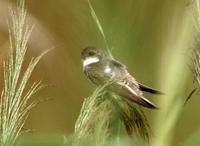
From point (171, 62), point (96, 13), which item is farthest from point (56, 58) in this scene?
point (171, 62)

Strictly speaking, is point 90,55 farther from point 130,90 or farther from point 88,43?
point 130,90

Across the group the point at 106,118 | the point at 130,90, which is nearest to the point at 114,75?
the point at 130,90

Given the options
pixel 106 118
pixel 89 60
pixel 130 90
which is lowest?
pixel 106 118

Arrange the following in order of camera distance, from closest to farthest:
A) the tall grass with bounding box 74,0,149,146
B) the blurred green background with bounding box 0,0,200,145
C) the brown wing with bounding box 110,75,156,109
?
the tall grass with bounding box 74,0,149,146, the brown wing with bounding box 110,75,156,109, the blurred green background with bounding box 0,0,200,145

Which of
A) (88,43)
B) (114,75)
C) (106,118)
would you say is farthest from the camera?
(88,43)

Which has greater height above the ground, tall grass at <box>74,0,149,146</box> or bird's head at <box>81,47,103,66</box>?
bird's head at <box>81,47,103,66</box>
